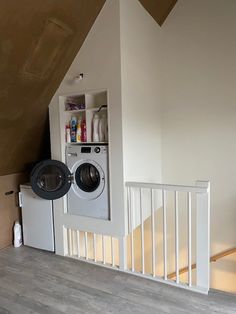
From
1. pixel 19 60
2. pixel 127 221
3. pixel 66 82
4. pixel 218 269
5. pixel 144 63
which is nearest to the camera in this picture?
pixel 19 60

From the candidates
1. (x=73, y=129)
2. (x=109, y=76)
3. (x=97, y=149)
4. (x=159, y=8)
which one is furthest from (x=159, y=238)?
(x=159, y=8)

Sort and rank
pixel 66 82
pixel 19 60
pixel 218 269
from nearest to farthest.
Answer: pixel 19 60, pixel 66 82, pixel 218 269

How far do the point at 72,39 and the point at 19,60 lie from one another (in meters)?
0.61

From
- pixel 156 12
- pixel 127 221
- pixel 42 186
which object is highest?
pixel 156 12

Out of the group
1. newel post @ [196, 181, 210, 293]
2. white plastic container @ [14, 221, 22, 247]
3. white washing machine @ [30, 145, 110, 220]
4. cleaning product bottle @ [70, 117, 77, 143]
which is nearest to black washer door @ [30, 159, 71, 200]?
white washing machine @ [30, 145, 110, 220]

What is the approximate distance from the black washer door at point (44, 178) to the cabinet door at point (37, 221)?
201 millimetres

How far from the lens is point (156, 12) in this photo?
3166 mm

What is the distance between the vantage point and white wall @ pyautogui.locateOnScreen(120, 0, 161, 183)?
253 centimetres

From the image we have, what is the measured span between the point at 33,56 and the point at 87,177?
1.39 meters

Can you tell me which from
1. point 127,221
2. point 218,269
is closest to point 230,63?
point 127,221

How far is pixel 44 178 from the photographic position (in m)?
3.02

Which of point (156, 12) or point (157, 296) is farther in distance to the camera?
point (156, 12)

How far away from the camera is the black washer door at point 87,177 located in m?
2.76

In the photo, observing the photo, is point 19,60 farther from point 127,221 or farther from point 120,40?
point 127,221
